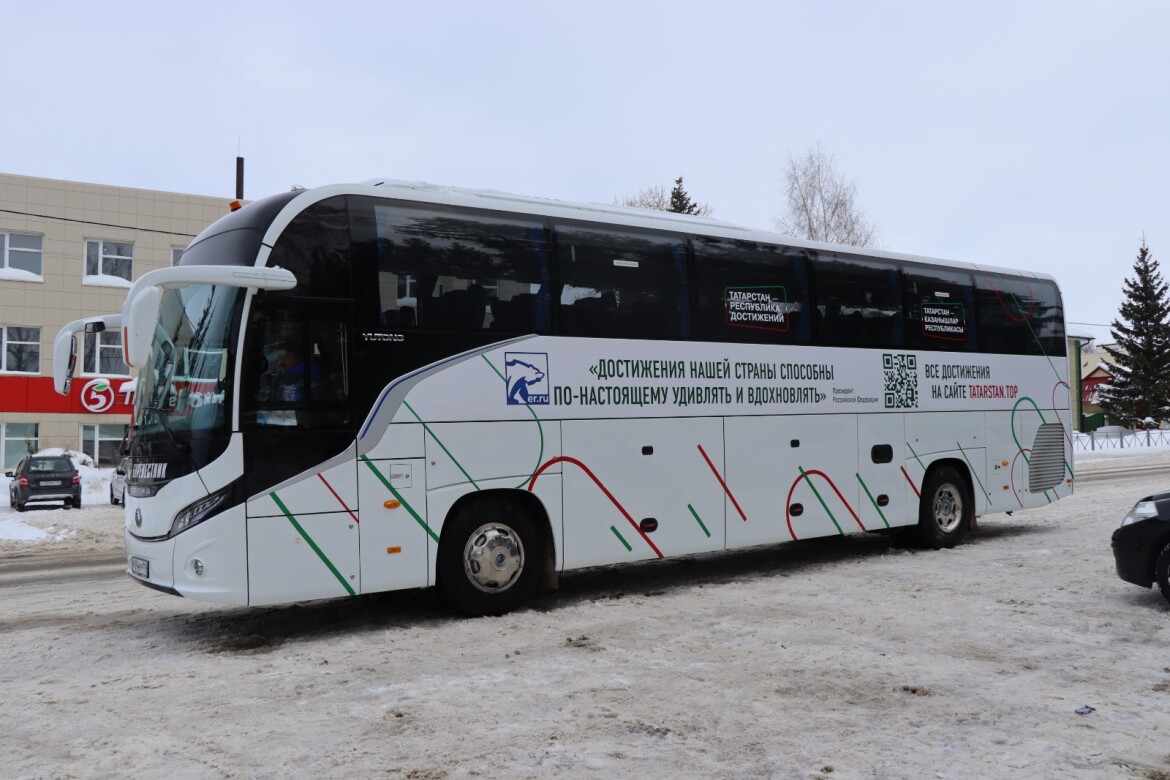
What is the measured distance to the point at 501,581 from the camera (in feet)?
27.6

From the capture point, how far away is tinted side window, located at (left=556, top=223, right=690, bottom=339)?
8.93 metres

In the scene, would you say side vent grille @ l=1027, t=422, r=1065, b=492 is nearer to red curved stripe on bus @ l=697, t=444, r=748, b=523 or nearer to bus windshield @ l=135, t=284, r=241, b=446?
red curved stripe on bus @ l=697, t=444, r=748, b=523

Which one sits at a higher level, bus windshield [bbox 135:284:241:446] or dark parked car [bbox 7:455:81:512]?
bus windshield [bbox 135:284:241:446]

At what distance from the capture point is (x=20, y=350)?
111 feet

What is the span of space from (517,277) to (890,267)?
556 cm

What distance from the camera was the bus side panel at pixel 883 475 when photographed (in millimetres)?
11430

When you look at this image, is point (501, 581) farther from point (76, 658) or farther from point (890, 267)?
point (890, 267)

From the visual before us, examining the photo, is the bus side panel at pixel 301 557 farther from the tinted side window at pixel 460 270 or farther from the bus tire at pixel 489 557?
the tinted side window at pixel 460 270

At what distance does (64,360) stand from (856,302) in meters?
8.26

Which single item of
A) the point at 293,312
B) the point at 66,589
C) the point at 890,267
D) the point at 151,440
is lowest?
the point at 66,589

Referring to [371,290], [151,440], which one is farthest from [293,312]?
[151,440]

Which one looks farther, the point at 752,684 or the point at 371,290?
the point at 371,290

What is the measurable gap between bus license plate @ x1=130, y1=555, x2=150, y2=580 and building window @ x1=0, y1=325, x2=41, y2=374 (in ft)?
101

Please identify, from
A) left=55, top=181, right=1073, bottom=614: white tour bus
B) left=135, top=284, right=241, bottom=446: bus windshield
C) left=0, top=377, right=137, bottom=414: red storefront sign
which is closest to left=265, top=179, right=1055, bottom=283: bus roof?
left=55, top=181, right=1073, bottom=614: white tour bus
